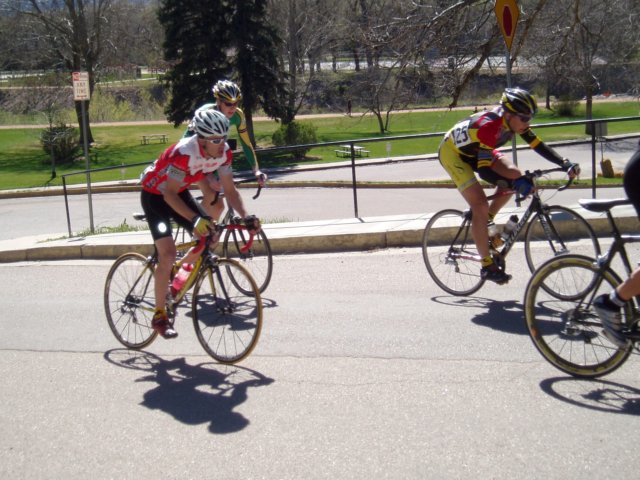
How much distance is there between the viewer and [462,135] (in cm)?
709

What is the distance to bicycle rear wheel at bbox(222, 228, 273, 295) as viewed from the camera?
8.22 m

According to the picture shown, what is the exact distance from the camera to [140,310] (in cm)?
679

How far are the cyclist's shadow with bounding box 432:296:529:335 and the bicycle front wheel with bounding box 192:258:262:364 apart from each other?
204cm

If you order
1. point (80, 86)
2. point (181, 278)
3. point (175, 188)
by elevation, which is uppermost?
point (80, 86)

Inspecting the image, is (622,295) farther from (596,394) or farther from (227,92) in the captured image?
(227,92)

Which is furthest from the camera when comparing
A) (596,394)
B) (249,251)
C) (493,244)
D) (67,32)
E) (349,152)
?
(67,32)

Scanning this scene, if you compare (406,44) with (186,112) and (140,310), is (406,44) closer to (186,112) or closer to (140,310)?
(140,310)

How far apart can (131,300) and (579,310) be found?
377 cm

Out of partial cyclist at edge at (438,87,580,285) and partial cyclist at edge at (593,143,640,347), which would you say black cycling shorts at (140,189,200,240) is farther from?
partial cyclist at edge at (593,143,640,347)

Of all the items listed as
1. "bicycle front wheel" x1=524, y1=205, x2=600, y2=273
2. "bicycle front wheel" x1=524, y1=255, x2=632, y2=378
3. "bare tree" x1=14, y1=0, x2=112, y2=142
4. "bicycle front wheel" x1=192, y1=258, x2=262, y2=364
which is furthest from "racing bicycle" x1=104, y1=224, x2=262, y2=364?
"bare tree" x1=14, y1=0, x2=112, y2=142

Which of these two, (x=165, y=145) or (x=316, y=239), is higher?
(x=165, y=145)

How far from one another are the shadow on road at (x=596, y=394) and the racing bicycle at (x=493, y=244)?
1.85 m

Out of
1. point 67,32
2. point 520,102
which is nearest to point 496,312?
point 520,102

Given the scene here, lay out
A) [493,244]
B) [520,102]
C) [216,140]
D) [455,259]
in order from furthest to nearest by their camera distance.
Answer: [455,259]
[493,244]
[520,102]
[216,140]
